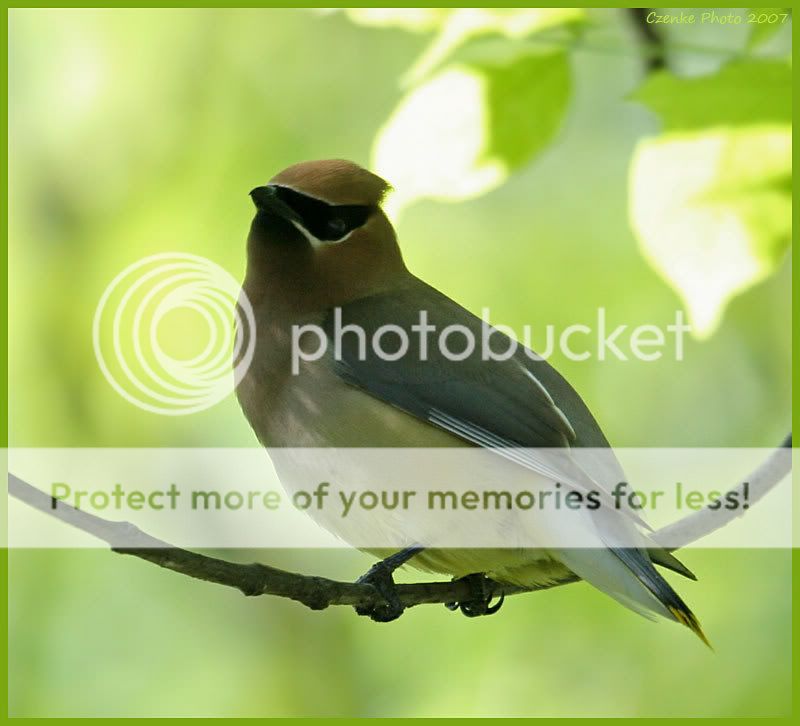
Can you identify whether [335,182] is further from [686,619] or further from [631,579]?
[686,619]

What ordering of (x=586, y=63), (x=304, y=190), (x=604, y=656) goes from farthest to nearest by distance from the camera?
(x=586, y=63), (x=604, y=656), (x=304, y=190)

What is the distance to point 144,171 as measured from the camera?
24.2 feet

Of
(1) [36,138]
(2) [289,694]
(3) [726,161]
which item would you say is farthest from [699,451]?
(1) [36,138]

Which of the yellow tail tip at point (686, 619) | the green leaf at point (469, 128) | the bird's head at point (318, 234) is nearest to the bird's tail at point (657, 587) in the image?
the yellow tail tip at point (686, 619)

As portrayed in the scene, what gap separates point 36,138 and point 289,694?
397 cm

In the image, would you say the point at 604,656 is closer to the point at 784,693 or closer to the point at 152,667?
the point at 784,693

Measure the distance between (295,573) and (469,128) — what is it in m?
1.32

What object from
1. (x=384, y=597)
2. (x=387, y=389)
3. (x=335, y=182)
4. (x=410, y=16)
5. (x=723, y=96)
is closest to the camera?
(x=723, y=96)

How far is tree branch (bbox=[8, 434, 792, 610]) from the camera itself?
2.31 metres

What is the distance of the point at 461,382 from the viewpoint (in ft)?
12.8

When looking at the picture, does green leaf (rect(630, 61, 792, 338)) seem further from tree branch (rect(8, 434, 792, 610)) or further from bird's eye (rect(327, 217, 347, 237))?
bird's eye (rect(327, 217, 347, 237))

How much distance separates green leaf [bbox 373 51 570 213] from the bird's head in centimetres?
86

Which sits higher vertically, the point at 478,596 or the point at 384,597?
the point at 384,597

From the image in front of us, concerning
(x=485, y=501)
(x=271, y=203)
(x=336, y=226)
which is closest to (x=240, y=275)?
Answer: (x=336, y=226)
